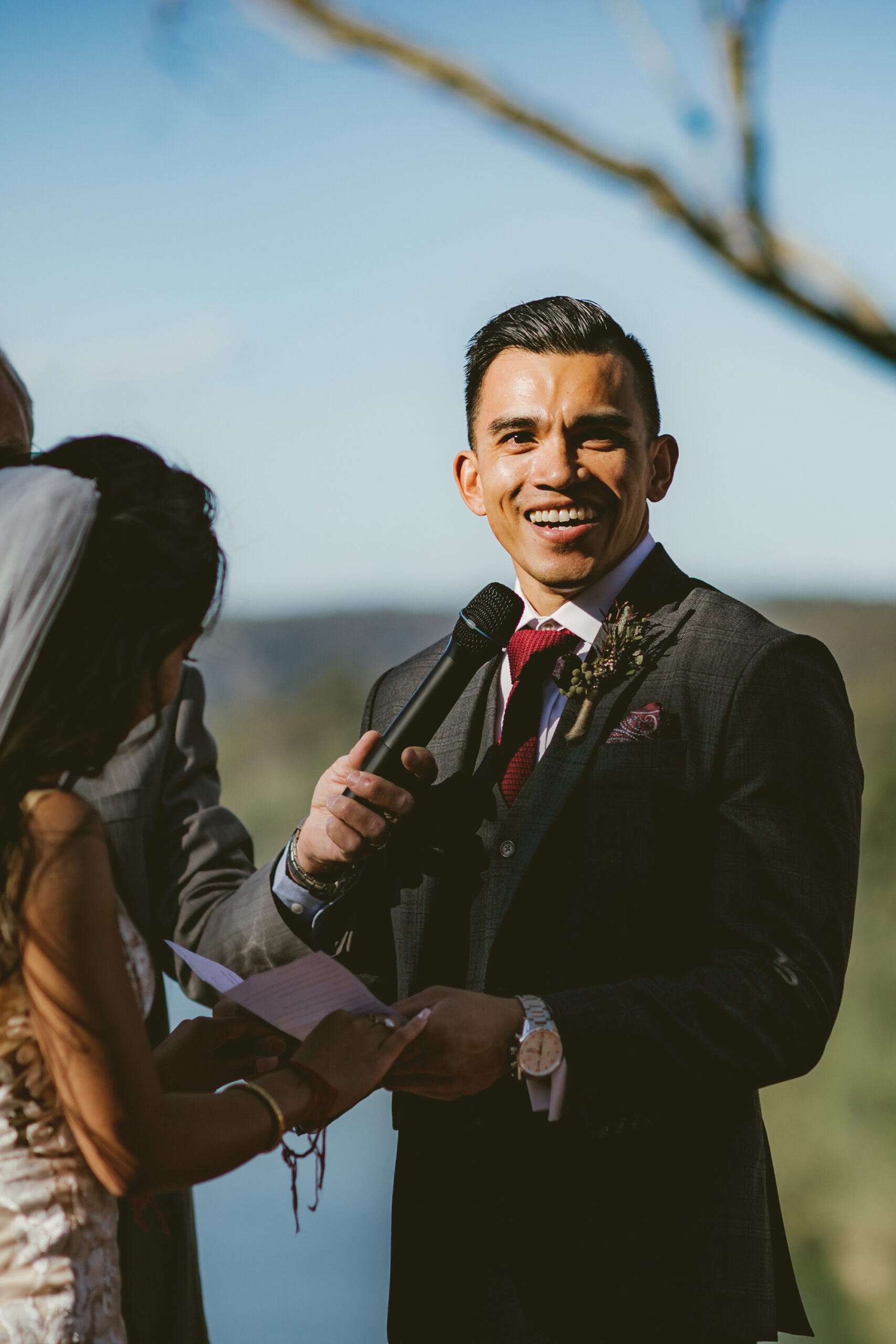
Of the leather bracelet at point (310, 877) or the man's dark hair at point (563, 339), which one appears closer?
the leather bracelet at point (310, 877)

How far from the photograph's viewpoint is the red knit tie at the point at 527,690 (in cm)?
276

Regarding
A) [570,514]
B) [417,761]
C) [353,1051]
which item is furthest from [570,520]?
[353,1051]

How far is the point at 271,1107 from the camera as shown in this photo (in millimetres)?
2057

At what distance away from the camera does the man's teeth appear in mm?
2814

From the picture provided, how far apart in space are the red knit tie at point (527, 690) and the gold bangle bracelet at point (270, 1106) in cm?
90

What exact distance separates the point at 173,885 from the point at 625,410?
1510 millimetres

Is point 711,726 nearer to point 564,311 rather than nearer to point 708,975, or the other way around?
point 708,975

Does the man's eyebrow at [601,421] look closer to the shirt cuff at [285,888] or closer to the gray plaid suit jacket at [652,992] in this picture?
the gray plaid suit jacket at [652,992]

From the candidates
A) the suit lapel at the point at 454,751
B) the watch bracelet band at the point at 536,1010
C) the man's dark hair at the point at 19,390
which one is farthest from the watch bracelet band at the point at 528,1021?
the man's dark hair at the point at 19,390

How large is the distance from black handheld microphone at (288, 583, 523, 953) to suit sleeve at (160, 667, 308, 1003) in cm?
15

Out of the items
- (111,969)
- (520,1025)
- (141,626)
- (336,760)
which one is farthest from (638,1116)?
(141,626)

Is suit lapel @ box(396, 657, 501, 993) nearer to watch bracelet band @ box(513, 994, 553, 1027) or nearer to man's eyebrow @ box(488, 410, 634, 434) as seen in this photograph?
watch bracelet band @ box(513, 994, 553, 1027)

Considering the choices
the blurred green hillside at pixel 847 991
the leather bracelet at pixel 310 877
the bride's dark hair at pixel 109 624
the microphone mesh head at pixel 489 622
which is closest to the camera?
the bride's dark hair at pixel 109 624

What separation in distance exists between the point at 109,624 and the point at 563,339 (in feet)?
4.38
